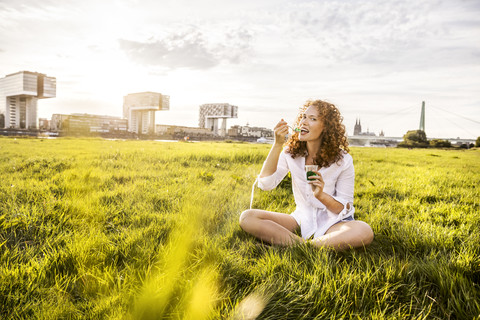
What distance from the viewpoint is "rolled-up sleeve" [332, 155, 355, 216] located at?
306 centimetres

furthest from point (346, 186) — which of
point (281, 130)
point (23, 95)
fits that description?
point (23, 95)

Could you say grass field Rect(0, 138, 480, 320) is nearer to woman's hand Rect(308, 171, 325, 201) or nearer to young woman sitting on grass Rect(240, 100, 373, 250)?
young woman sitting on grass Rect(240, 100, 373, 250)

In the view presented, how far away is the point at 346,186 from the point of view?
3146 millimetres

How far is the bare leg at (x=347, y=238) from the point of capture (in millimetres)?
2609

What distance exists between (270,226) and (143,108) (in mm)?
200062

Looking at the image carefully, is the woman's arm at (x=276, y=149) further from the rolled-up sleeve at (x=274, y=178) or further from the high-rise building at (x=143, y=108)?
the high-rise building at (x=143, y=108)

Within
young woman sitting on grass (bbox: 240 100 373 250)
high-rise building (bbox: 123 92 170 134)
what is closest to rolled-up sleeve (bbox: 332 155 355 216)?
young woman sitting on grass (bbox: 240 100 373 250)

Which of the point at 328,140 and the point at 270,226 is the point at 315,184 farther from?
the point at 328,140

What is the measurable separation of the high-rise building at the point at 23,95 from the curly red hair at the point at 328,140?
188362 mm

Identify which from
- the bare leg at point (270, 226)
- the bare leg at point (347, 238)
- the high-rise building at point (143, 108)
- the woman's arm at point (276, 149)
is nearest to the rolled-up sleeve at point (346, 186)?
the bare leg at point (347, 238)

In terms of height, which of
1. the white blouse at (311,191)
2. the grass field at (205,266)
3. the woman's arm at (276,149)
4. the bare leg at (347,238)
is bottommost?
the grass field at (205,266)

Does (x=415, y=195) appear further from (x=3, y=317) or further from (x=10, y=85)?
(x=10, y=85)

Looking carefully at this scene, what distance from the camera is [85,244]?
96.0 inches

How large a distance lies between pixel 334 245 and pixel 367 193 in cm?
313
